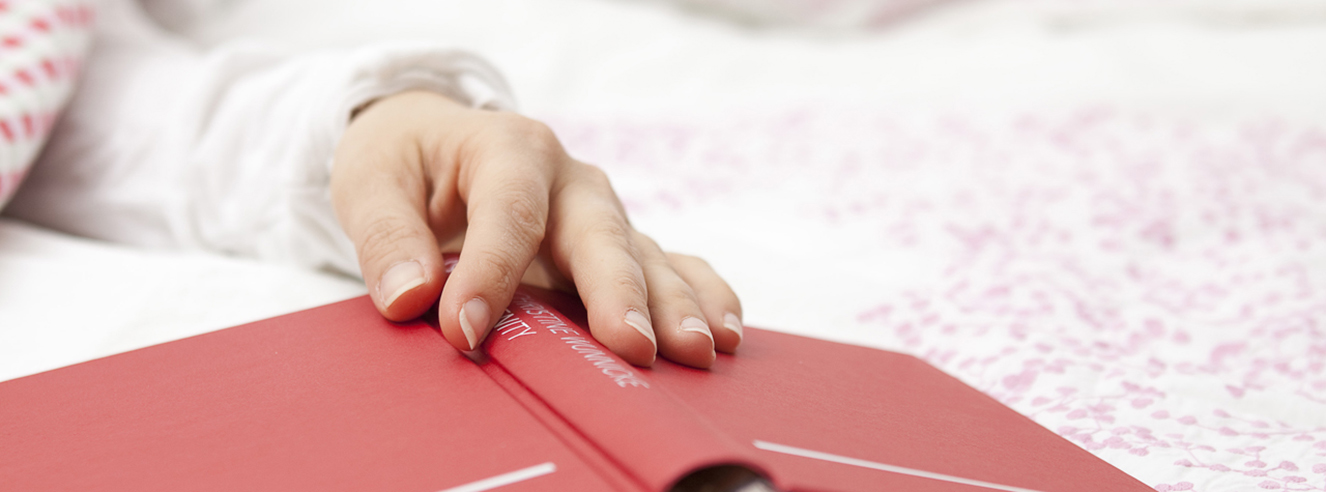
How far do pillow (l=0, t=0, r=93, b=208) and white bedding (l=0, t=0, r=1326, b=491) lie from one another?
2.6 inches

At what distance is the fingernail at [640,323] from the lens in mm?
394

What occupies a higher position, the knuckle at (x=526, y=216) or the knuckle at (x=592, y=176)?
the knuckle at (x=592, y=176)

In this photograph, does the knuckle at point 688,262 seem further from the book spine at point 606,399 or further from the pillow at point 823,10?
the pillow at point 823,10

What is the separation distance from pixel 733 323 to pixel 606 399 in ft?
0.51

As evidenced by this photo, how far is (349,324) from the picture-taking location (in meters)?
0.44

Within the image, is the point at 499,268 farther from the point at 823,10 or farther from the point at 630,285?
the point at 823,10

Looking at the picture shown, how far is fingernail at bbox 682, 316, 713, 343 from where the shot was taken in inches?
16.3

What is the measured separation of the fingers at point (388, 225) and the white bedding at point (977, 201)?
11 cm

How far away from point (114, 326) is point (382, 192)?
20 centimetres

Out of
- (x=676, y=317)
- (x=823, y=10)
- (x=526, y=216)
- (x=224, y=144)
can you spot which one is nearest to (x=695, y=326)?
(x=676, y=317)

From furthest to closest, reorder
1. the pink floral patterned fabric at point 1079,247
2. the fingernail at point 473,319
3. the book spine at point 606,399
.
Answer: the pink floral patterned fabric at point 1079,247
the fingernail at point 473,319
the book spine at point 606,399

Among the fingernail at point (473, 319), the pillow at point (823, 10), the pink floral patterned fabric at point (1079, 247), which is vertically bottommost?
the fingernail at point (473, 319)

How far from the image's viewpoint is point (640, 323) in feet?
1.31

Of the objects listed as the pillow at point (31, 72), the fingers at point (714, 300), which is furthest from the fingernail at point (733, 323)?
the pillow at point (31, 72)
